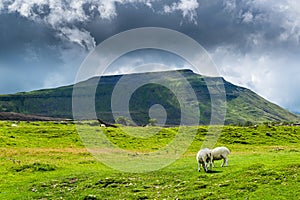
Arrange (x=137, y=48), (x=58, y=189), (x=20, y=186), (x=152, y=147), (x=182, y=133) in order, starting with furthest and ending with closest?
(x=182, y=133)
(x=152, y=147)
(x=137, y=48)
(x=20, y=186)
(x=58, y=189)

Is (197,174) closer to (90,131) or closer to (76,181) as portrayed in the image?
(76,181)

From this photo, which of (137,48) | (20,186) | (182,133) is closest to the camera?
(20,186)

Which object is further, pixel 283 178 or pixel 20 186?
pixel 20 186

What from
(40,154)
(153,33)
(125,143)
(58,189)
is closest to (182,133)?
(125,143)

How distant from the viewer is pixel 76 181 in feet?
114

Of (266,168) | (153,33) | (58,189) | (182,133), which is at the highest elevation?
(153,33)

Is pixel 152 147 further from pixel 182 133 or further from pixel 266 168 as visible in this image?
pixel 266 168

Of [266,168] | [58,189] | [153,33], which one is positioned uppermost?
[153,33]

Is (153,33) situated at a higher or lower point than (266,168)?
higher

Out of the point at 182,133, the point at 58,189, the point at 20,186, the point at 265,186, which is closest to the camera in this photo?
the point at 265,186

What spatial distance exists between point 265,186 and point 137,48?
66.4ft

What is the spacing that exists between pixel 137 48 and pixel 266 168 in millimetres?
18112

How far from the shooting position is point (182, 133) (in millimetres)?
102938

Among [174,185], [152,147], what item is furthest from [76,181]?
[152,147]
